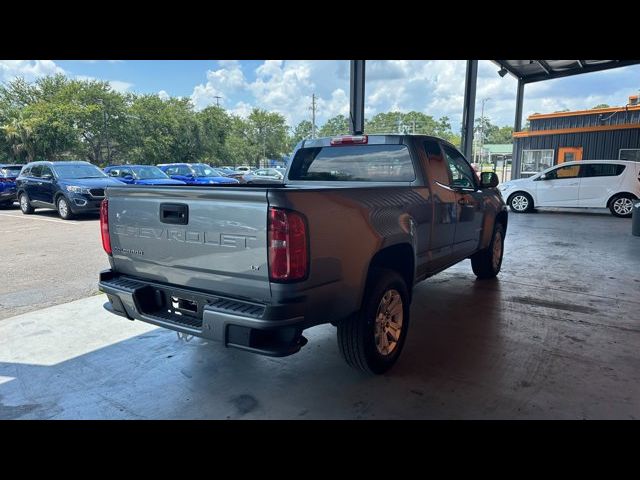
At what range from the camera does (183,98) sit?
4238cm

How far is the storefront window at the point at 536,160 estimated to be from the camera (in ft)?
66.2

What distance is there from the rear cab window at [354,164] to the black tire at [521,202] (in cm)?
1174

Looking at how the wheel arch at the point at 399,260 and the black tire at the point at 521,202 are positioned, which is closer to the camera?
the wheel arch at the point at 399,260

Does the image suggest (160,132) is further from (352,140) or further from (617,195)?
(352,140)

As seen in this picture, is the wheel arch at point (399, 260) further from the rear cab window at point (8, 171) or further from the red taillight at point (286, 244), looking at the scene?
the rear cab window at point (8, 171)

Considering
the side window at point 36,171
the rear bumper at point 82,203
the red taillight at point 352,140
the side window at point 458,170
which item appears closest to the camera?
the red taillight at point 352,140

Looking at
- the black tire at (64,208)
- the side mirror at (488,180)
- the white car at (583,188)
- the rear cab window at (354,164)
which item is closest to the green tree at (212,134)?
the black tire at (64,208)

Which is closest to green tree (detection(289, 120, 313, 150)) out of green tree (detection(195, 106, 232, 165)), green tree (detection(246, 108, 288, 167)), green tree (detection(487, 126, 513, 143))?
green tree (detection(246, 108, 288, 167))

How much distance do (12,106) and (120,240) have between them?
128 feet

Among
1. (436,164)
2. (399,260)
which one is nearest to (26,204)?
(436,164)

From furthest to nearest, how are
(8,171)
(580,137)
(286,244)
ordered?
(580,137) < (8,171) < (286,244)

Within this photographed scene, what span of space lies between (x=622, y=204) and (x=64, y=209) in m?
15.8

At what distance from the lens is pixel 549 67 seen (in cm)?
1819

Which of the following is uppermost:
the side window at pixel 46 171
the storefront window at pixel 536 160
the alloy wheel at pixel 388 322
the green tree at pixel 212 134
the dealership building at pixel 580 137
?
the green tree at pixel 212 134
